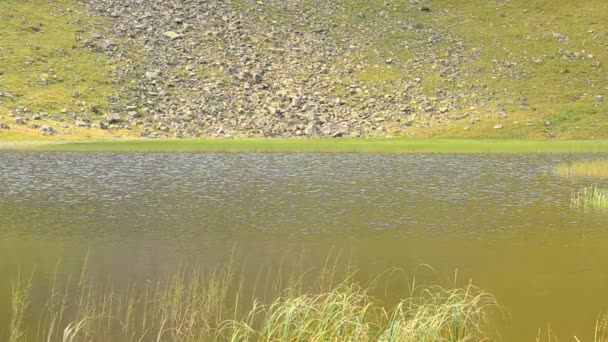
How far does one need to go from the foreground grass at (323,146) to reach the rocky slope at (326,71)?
26.6 feet


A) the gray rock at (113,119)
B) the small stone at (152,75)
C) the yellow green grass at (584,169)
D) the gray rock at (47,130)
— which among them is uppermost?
the small stone at (152,75)

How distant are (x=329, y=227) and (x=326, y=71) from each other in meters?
84.3

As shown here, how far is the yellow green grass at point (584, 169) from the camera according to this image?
43594 mm

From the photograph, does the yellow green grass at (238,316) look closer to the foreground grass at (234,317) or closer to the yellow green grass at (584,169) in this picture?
the foreground grass at (234,317)

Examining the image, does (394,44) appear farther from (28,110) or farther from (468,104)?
(28,110)

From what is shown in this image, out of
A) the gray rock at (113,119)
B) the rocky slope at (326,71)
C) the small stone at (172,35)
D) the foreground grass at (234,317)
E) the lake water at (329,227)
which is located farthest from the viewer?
the small stone at (172,35)

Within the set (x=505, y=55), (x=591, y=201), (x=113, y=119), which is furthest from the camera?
(x=505, y=55)

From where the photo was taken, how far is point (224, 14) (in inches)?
4702

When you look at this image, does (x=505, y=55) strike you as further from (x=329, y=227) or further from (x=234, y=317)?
(x=234, y=317)

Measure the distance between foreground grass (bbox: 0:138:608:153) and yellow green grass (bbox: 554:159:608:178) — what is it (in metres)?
16.1

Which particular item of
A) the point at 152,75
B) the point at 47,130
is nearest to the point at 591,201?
the point at 47,130

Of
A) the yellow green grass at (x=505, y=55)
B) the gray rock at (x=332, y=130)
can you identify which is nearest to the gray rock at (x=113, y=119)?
the gray rock at (x=332, y=130)

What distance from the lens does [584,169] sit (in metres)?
46.5

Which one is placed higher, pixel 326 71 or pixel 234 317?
pixel 326 71
